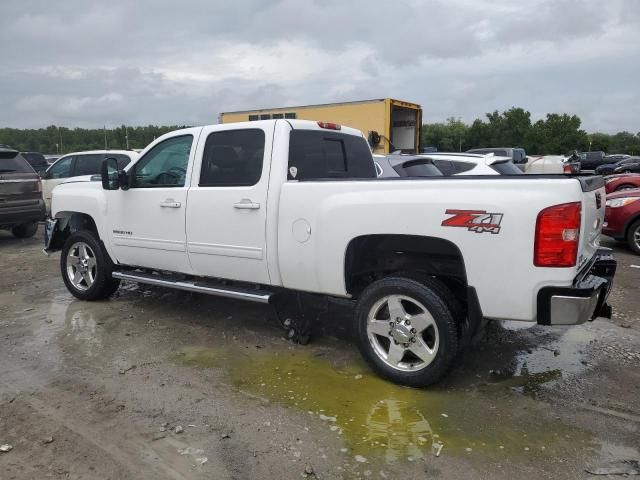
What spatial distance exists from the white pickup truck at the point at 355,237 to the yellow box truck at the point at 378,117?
8.86 meters

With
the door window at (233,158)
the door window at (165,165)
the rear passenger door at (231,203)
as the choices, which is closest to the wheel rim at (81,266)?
the door window at (165,165)

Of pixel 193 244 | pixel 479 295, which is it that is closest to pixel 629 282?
pixel 479 295

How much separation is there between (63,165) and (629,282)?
11.1m

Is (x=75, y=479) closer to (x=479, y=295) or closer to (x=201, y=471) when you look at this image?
(x=201, y=471)

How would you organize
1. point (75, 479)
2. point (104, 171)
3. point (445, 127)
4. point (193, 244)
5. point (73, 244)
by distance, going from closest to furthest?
point (75, 479), point (193, 244), point (104, 171), point (73, 244), point (445, 127)

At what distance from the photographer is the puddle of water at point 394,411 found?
3.16 metres

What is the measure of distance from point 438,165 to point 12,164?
7956 mm

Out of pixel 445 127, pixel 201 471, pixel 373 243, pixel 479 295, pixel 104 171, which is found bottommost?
pixel 201 471

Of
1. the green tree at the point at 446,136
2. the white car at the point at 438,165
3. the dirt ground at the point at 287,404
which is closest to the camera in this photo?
the dirt ground at the point at 287,404

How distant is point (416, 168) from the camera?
852 cm

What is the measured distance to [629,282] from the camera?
711 centimetres

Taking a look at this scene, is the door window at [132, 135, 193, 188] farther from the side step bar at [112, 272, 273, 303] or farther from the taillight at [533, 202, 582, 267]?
the taillight at [533, 202, 582, 267]

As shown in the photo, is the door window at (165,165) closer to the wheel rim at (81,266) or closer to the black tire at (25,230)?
the wheel rim at (81,266)

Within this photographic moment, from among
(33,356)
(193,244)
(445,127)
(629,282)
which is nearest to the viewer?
(33,356)
